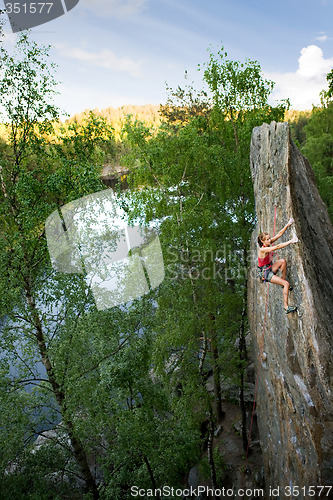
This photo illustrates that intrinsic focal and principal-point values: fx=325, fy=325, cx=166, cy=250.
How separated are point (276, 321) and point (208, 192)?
787cm

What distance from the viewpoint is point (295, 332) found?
297 inches

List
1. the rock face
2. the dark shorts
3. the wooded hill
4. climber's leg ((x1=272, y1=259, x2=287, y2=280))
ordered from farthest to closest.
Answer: the wooded hill → the dark shorts → climber's leg ((x1=272, y1=259, x2=287, y2=280)) → the rock face

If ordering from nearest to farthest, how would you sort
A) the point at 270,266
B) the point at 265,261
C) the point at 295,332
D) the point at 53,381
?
the point at 295,332, the point at 270,266, the point at 265,261, the point at 53,381

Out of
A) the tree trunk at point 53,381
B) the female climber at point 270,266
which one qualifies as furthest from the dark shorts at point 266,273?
the tree trunk at point 53,381

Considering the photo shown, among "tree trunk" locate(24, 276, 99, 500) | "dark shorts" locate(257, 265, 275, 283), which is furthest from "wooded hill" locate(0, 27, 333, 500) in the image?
"dark shorts" locate(257, 265, 275, 283)

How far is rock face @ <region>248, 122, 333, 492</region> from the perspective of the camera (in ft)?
22.2

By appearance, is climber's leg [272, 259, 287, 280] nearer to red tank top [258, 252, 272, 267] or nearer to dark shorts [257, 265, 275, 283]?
dark shorts [257, 265, 275, 283]

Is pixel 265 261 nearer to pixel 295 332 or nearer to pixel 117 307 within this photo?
pixel 295 332

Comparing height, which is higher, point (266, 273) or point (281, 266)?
point (281, 266)

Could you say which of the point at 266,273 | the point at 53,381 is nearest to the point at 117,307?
the point at 53,381

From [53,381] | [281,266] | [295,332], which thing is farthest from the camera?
[53,381]

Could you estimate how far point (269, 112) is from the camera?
15.4m

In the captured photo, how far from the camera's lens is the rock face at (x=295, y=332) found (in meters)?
6.75

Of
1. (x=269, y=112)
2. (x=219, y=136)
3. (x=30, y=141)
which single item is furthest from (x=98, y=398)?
(x=269, y=112)
